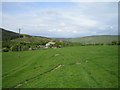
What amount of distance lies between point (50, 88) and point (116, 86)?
342 inches

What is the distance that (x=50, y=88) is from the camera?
15.7 meters

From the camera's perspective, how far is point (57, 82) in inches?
679

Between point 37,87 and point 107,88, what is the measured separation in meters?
9.44

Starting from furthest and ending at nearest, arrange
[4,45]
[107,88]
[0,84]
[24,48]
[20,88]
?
[4,45]
[24,48]
[0,84]
[20,88]
[107,88]

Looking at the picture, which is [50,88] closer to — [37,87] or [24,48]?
[37,87]

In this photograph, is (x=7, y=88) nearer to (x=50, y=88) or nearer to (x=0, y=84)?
(x=0, y=84)

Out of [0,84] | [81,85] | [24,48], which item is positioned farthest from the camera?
[24,48]

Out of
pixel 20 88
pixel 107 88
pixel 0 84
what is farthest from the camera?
pixel 0 84

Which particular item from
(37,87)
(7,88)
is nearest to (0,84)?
(7,88)

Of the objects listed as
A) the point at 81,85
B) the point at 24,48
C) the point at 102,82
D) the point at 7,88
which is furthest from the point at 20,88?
the point at 24,48

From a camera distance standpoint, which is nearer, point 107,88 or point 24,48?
point 107,88

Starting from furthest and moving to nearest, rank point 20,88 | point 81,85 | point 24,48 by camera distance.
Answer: point 24,48 < point 20,88 < point 81,85

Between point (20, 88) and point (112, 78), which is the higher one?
point (112, 78)

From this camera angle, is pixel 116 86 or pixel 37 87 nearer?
pixel 116 86
